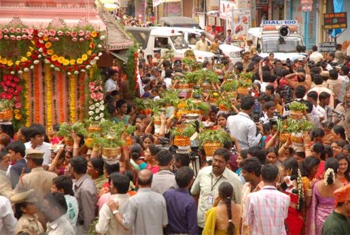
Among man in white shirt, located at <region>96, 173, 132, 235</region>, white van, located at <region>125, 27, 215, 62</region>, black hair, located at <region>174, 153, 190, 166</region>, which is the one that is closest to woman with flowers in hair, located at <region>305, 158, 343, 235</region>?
black hair, located at <region>174, 153, 190, 166</region>

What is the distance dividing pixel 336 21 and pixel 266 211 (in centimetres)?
2108

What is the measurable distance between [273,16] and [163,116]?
107ft

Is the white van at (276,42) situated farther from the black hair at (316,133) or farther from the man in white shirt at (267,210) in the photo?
the man in white shirt at (267,210)

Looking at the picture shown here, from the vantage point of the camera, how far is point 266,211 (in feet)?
35.0

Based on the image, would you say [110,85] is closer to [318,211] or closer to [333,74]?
[333,74]

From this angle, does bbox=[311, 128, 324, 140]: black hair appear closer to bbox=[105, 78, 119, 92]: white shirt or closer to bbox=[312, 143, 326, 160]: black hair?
bbox=[312, 143, 326, 160]: black hair

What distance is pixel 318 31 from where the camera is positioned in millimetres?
42000

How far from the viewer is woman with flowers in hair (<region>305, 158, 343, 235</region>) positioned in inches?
443

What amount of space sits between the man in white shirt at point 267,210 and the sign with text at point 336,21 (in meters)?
20.6

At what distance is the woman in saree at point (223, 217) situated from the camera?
10.6m

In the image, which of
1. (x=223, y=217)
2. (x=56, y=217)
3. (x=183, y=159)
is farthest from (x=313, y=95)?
(x=56, y=217)

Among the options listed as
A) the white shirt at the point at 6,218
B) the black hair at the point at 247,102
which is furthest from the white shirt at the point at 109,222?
the black hair at the point at 247,102

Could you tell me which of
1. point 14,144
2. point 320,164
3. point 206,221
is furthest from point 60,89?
point 206,221

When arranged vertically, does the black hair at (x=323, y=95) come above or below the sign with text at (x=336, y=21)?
below
